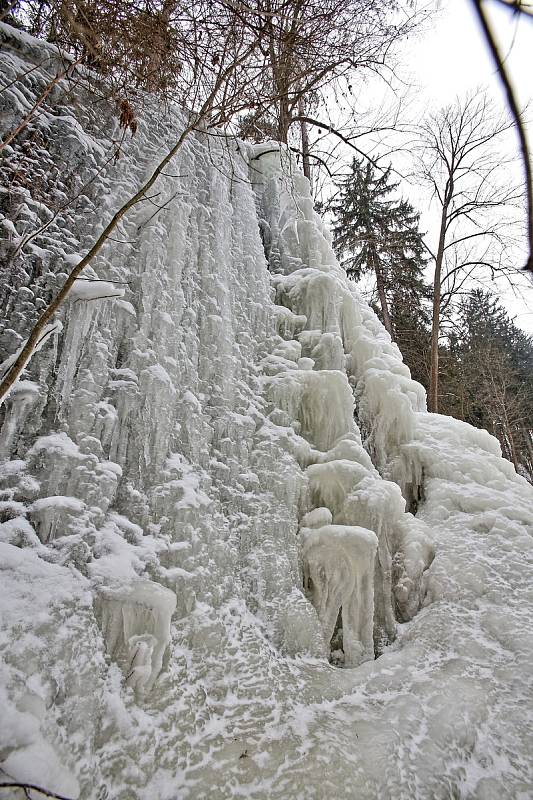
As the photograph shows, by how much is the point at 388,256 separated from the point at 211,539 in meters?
11.5

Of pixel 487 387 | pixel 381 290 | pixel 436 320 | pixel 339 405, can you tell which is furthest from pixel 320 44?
pixel 487 387

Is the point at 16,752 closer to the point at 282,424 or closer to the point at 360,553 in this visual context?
the point at 360,553

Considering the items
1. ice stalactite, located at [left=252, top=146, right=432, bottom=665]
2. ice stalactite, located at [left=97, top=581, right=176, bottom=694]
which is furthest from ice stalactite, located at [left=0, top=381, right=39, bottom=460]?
ice stalactite, located at [left=252, top=146, right=432, bottom=665]

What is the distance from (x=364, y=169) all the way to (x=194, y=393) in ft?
41.7

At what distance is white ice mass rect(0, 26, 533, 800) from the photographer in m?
2.30

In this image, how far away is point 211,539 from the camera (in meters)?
3.33

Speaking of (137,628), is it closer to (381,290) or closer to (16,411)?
(16,411)

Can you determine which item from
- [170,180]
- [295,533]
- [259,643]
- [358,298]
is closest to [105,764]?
[259,643]

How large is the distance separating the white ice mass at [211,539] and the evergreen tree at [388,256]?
810 centimetres

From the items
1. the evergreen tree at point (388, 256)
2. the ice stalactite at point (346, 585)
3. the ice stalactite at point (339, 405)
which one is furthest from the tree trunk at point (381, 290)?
the ice stalactite at point (346, 585)

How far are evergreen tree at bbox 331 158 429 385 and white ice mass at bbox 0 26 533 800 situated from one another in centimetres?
810

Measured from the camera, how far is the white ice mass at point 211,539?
2.30 meters

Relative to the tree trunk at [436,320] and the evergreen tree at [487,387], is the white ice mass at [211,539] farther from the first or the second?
the evergreen tree at [487,387]

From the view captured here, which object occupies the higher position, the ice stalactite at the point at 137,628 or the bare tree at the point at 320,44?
the bare tree at the point at 320,44
